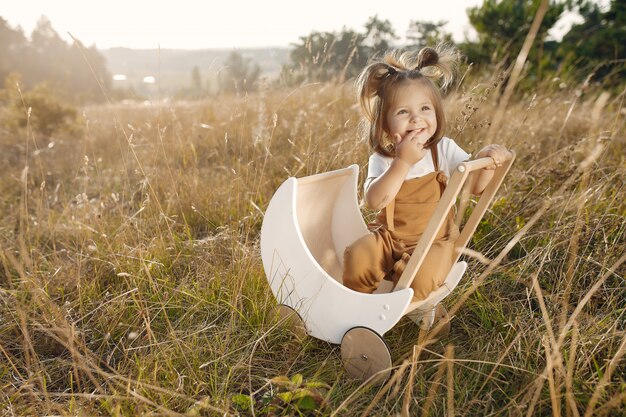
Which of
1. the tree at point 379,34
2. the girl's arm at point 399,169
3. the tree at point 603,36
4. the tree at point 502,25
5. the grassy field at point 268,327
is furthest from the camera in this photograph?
the tree at point 603,36

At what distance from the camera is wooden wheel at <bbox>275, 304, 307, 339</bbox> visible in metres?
1.73

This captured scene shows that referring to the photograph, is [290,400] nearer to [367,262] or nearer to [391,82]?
[367,262]

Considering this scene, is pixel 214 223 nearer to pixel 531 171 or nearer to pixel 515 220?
pixel 515 220

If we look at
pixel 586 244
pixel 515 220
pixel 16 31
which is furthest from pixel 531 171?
pixel 16 31

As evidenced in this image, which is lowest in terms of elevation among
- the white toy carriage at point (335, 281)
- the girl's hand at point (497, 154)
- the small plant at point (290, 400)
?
the small plant at point (290, 400)

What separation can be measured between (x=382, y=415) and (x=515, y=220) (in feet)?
4.18

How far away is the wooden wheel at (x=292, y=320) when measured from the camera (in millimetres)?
1734

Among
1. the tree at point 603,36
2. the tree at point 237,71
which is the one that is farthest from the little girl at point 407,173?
the tree at point 603,36

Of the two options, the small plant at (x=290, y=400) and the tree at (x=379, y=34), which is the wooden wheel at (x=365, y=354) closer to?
the small plant at (x=290, y=400)

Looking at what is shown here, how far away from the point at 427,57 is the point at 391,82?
167 mm

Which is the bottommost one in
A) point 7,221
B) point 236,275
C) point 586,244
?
point 7,221

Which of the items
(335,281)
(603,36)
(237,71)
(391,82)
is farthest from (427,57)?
(603,36)

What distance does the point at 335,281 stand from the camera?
1.63 meters

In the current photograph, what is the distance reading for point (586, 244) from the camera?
6.56ft
